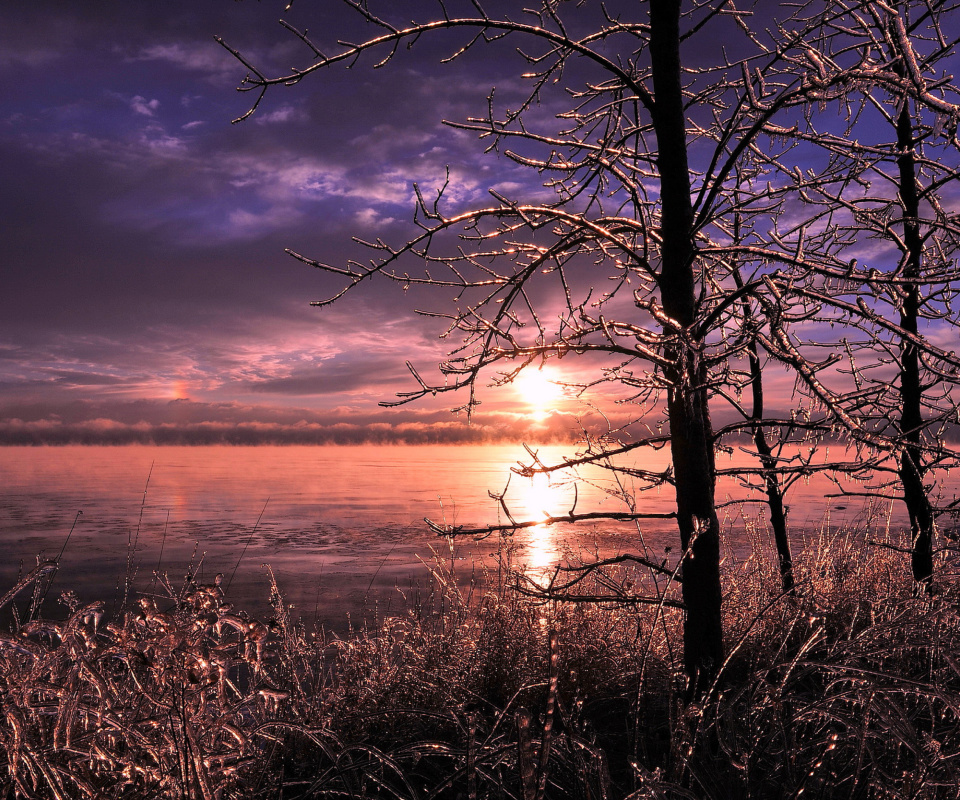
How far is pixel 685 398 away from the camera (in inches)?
150

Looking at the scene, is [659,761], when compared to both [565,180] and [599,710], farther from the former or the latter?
[565,180]

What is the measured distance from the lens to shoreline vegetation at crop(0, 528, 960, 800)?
2.31 meters

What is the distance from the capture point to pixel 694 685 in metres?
3.78

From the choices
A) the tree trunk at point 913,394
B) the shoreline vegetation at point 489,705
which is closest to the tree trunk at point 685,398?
the shoreline vegetation at point 489,705

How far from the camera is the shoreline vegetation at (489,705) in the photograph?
7.59 feet

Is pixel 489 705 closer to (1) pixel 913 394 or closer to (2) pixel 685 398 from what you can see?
(2) pixel 685 398

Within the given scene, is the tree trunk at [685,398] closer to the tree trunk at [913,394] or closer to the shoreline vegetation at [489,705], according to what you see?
the shoreline vegetation at [489,705]

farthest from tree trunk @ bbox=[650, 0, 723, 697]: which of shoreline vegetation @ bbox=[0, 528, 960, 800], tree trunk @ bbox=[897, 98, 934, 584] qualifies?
tree trunk @ bbox=[897, 98, 934, 584]

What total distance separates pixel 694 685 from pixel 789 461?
5.48ft

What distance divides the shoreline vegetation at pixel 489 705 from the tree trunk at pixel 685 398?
0.73ft

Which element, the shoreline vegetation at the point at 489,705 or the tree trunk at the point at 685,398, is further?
the tree trunk at the point at 685,398

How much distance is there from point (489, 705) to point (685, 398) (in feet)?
7.34

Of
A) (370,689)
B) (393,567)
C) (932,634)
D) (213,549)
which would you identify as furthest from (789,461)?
(213,549)

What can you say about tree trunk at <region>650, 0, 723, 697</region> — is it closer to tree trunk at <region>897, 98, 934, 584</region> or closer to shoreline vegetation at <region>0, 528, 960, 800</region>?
shoreline vegetation at <region>0, 528, 960, 800</region>
